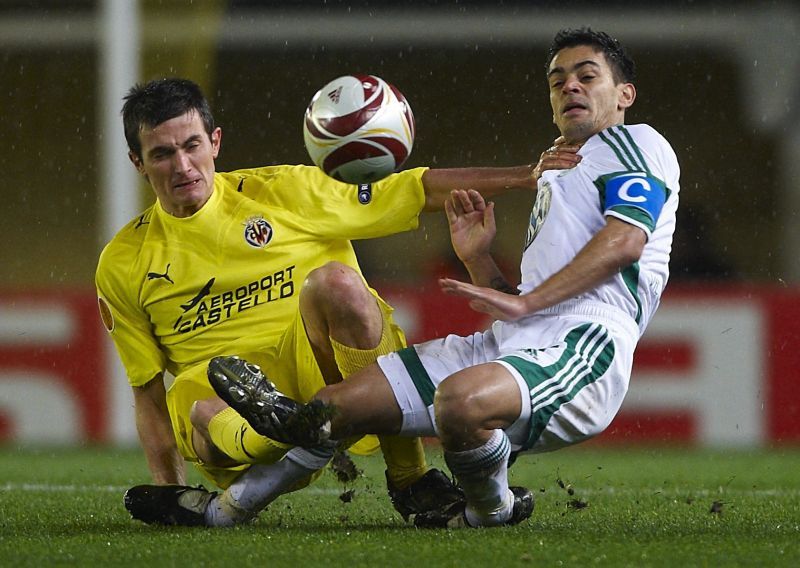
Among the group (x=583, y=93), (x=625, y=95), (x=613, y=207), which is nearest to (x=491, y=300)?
(x=613, y=207)

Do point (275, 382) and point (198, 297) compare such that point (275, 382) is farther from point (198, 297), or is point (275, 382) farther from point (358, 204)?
point (358, 204)

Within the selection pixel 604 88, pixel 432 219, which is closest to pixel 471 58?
pixel 432 219

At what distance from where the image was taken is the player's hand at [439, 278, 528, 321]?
13.3 feet

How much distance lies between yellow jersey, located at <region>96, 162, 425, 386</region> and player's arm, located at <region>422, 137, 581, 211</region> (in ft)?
0.15

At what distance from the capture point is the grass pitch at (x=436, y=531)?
3.73 m

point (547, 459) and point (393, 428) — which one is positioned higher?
point (393, 428)

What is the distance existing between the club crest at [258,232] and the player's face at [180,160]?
199 mm

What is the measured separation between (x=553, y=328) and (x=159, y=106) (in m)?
1.58

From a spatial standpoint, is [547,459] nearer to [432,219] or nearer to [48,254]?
[432,219]

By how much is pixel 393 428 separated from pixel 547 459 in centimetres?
374

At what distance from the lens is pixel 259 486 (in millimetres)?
4551

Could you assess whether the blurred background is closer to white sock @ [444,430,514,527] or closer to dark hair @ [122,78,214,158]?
dark hair @ [122,78,214,158]

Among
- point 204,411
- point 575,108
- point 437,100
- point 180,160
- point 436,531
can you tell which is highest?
point 437,100

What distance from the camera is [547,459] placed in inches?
313
